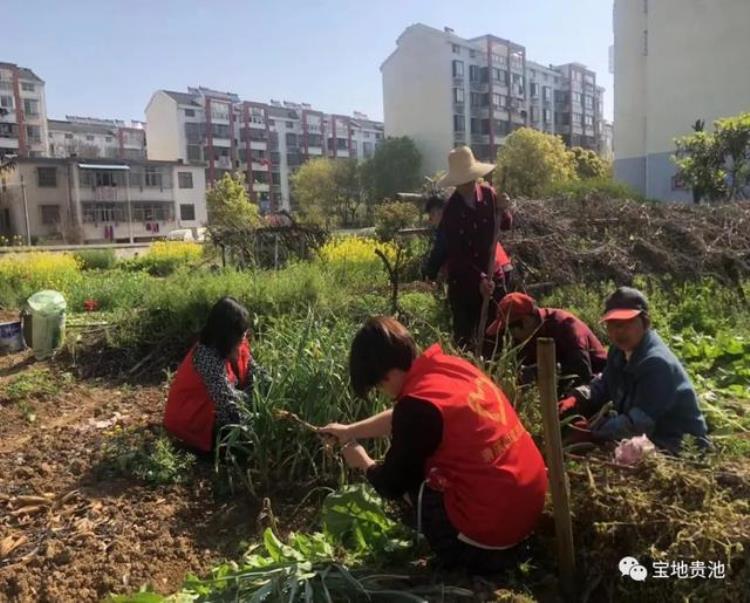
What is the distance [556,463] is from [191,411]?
2220 millimetres

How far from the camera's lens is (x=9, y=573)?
263cm

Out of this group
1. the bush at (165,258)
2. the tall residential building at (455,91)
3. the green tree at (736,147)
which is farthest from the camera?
the tall residential building at (455,91)

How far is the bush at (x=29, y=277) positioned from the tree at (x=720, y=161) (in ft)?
48.3

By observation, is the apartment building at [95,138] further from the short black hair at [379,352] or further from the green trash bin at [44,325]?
the short black hair at [379,352]

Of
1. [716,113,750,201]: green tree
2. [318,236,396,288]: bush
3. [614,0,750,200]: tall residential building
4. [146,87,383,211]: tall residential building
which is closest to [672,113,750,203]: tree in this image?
[716,113,750,201]: green tree

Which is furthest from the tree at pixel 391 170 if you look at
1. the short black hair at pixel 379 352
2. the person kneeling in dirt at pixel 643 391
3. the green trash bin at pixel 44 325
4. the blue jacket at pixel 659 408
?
the short black hair at pixel 379 352

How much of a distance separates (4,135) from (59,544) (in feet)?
222

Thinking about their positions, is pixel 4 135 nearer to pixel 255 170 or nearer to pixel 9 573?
pixel 255 170

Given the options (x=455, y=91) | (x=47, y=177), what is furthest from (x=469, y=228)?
(x=455, y=91)

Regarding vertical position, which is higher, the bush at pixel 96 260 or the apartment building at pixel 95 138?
the apartment building at pixel 95 138

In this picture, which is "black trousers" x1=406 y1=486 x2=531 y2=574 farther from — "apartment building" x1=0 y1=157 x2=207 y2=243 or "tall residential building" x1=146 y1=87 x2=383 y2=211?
"tall residential building" x1=146 y1=87 x2=383 y2=211

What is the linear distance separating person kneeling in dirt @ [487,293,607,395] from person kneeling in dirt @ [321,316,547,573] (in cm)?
155

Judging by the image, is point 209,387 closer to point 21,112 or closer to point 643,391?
point 643,391

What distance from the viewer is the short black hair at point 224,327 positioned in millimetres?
3633
